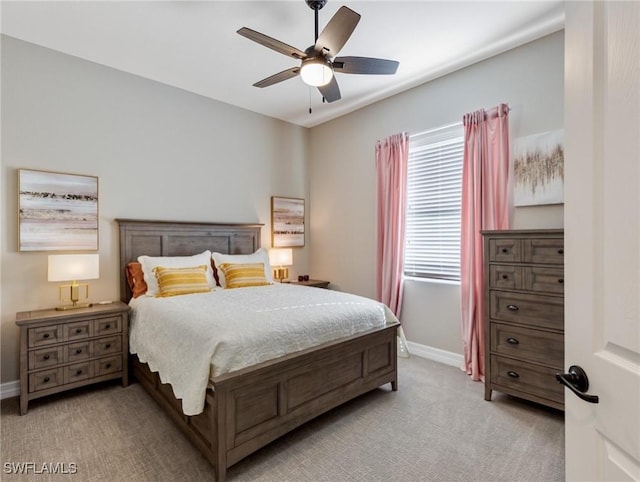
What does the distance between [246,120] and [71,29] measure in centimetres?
205

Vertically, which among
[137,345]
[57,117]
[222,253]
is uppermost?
[57,117]

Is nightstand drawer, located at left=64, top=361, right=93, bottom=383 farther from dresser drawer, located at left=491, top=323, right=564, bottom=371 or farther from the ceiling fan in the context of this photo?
dresser drawer, located at left=491, top=323, right=564, bottom=371

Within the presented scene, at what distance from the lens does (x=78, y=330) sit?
2830mm

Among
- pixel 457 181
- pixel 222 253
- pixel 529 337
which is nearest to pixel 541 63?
pixel 457 181

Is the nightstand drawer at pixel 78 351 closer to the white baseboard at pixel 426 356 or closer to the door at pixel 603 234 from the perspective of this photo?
the white baseboard at pixel 426 356

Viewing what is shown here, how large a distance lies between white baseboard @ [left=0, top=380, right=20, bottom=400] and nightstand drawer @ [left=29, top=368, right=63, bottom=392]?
49 centimetres

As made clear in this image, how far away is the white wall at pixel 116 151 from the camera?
292 centimetres

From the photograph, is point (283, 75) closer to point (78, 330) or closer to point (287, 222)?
point (287, 222)

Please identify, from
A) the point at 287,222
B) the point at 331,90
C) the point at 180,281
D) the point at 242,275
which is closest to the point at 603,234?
the point at 331,90

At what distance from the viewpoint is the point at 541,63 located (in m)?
Answer: 2.88

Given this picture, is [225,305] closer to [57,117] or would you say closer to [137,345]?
[137,345]

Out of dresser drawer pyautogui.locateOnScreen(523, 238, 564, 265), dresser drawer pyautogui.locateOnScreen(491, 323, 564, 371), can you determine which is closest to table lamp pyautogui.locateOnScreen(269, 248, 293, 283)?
dresser drawer pyautogui.locateOnScreen(491, 323, 564, 371)

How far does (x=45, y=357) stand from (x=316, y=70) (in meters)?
3.05

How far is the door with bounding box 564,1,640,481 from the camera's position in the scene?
686mm
